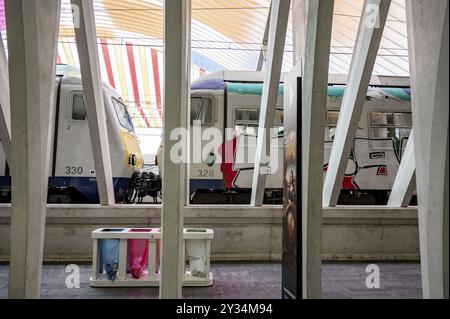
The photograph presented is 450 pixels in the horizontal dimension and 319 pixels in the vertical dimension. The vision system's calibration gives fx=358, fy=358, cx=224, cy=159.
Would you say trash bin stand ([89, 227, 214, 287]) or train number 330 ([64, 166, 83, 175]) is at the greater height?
train number 330 ([64, 166, 83, 175])

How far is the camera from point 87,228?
17.7 ft

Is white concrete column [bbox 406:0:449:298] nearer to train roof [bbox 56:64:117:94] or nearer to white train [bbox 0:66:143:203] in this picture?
white train [bbox 0:66:143:203]

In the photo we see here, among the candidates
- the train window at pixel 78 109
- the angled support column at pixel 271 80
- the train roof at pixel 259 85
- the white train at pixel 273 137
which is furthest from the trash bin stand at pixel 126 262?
the train roof at pixel 259 85

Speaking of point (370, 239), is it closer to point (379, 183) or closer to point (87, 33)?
point (379, 183)

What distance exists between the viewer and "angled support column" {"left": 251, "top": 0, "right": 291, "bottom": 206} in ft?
14.1

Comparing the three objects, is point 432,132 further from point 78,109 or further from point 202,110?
point 78,109

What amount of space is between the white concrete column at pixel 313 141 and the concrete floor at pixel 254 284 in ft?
3.63

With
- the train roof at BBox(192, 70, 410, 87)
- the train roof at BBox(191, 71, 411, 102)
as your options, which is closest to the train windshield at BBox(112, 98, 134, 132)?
the train roof at BBox(191, 71, 411, 102)

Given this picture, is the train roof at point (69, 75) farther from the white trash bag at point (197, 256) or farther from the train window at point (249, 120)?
the white trash bag at point (197, 256)

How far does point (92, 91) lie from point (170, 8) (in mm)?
→ 2081

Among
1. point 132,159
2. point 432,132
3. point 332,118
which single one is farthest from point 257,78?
point 432,132

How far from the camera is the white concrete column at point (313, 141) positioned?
9.93 ft

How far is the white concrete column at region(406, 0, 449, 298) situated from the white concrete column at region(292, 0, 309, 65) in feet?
3.45
